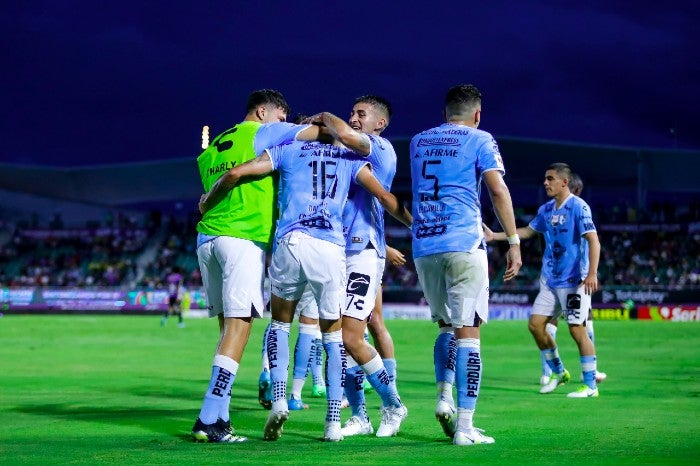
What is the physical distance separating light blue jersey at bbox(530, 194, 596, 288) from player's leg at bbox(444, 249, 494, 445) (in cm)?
593

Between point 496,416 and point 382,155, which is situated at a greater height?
point 382,155

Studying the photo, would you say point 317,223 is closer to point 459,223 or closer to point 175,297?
point 459,223

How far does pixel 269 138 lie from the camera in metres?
8.62

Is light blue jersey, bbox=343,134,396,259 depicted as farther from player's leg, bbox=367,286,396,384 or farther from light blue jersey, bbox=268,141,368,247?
player's leg, bbox=367,286,396,384

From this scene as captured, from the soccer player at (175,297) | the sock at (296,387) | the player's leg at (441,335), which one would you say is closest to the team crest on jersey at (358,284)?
the player's leg at (441,335)

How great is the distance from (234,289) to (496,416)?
10.7 feet

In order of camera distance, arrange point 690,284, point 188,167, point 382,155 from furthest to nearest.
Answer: point 188,167 → point 690,284 → point 382,155

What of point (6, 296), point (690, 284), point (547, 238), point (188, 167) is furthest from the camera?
point (188, 167)

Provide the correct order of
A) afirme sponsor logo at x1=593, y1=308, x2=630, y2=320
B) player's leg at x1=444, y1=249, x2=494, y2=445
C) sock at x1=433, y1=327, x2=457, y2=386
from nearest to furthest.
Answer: player's leg at x1=444, y1=249, x2=494, y2=445 < sock at x1=433, y1=327, x2=457, y2=386 < afirme sponsor logo at x1=593, y1=308, x2=630, y2=320

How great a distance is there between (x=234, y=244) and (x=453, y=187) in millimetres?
1845

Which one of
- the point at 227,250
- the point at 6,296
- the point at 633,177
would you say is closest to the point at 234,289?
the point at 227,250

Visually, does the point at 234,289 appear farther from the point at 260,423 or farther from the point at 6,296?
the point at 6,296

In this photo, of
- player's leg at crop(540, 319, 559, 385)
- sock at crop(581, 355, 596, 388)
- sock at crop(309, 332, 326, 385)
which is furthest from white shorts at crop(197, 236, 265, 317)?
player's leg at crop(540, 319, 559, 385)

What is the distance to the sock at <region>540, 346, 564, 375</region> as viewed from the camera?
1376 cm
